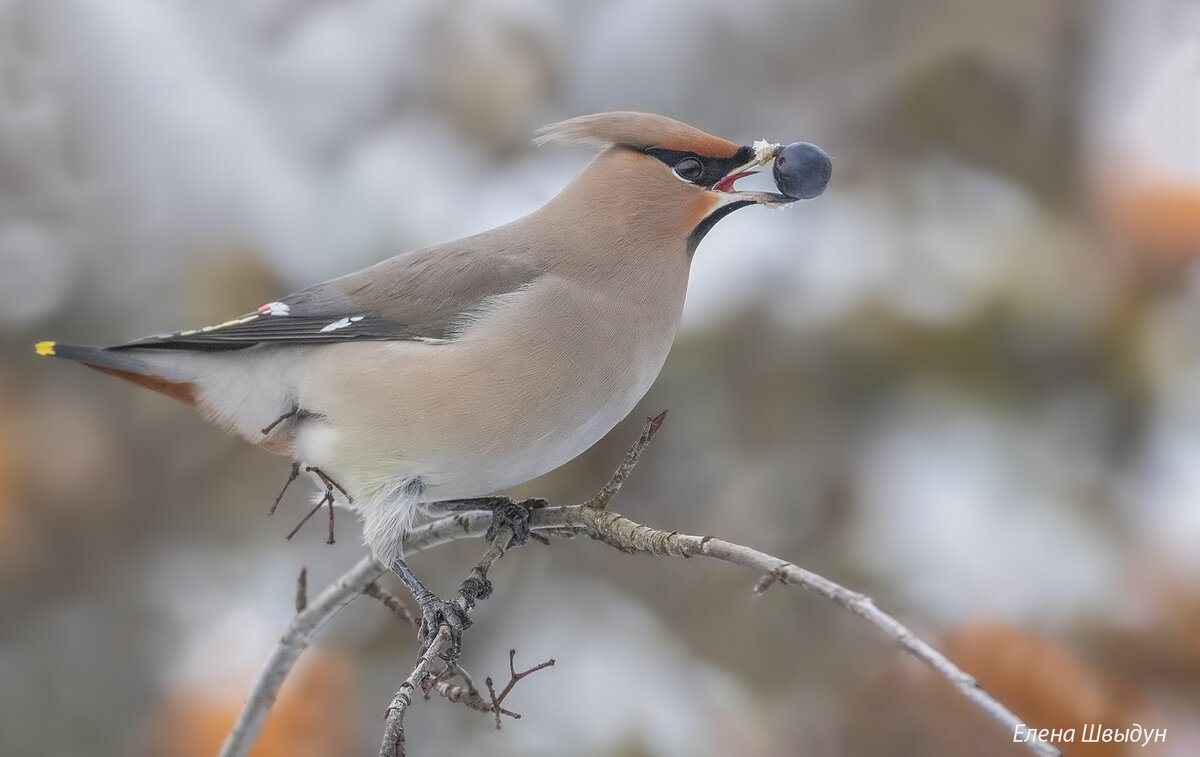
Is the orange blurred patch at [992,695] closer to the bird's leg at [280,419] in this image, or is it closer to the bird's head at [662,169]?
the bird's head at [662,169]

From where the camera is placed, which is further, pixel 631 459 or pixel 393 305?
pixel 393 305

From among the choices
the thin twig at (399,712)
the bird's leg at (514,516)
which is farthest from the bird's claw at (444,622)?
the thin twig at (399,712)

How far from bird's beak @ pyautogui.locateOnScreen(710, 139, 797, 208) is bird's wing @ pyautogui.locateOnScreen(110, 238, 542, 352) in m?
0.43

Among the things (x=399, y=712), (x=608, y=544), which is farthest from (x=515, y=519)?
(x=399, y=712)

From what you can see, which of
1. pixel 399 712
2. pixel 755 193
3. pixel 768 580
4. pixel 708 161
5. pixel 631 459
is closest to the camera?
pixel 768 580

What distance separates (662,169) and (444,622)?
102 cm

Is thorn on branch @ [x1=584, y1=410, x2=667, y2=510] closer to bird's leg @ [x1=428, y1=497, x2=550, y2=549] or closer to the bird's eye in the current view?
bird's leg @ [x1=428, y1=497, x2=550, y2=549]

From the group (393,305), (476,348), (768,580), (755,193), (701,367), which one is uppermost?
(701,367)

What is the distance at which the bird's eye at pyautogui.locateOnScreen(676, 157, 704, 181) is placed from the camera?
2.45 meters

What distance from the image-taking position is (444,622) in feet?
7.25

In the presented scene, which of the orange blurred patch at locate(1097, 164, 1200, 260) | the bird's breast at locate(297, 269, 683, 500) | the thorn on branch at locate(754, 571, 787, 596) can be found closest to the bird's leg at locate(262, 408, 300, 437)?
the bird's breast at locate(297, 269, 683, 500)

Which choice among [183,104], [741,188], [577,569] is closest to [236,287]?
[183,104]

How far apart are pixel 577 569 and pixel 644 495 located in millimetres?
309

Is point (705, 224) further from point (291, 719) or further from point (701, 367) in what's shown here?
point (291, 719)
